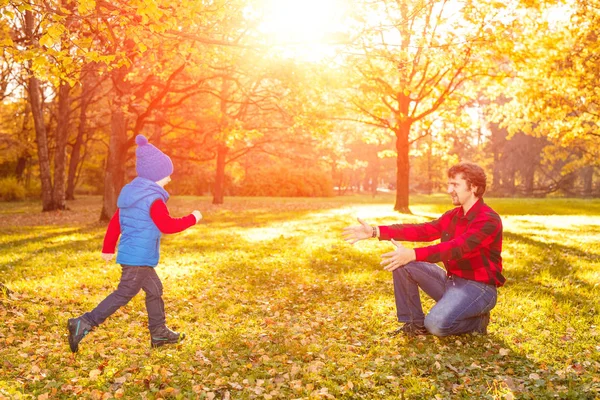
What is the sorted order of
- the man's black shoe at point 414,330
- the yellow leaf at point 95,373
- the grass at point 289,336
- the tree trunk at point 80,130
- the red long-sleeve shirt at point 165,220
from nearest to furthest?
the grass at point 289,336 < the yellow leaf at point 95,373 < the red long-sleeve shirt at point 165,220 < the man's black shoe at point 414,330 < the tree trunk at point 80,130

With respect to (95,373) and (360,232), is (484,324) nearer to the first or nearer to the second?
(360,232)

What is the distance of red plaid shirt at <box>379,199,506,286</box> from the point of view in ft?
17.6

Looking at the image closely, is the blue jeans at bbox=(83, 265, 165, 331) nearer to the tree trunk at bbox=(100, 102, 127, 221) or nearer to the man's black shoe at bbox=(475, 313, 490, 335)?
the man's black shoe at bbox=(475, 313, 490, 335)

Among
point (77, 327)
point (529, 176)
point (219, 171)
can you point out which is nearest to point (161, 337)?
point (77, 327)

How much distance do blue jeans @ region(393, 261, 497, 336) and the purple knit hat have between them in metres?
3.06

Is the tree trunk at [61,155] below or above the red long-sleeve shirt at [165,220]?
above

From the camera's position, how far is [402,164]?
24859 millimetres

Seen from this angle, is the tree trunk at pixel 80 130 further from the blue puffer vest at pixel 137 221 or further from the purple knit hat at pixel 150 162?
the blue puffer vest at pixel 137 221

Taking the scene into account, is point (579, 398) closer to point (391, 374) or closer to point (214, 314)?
point (391, 374)

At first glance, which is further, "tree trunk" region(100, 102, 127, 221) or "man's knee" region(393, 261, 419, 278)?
"tree trunk" region(100, 102, 127, 221)

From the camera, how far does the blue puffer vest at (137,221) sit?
220 inches

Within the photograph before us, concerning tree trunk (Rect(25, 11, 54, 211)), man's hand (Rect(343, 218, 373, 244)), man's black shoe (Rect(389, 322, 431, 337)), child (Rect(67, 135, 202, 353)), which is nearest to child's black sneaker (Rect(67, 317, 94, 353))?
child (Rect(67, 135, 202, 353))

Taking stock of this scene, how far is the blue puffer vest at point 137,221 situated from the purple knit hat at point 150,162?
11cm

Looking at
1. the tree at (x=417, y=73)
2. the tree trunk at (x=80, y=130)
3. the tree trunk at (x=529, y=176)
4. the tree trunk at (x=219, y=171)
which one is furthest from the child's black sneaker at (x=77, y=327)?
the tree trunk at (x=529, y=176)
